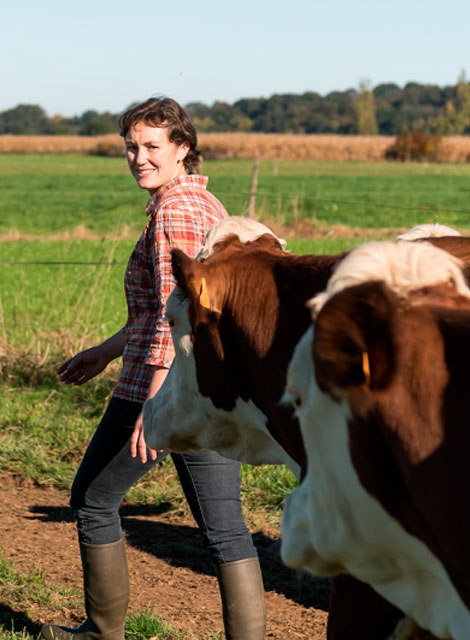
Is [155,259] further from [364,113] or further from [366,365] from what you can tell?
[364,113]

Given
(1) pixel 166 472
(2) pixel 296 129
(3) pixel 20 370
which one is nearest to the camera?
(1) pixel 166 472

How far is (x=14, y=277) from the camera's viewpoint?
1589 cm

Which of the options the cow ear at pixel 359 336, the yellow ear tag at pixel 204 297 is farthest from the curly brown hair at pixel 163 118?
the cow ear at pixel 359 336

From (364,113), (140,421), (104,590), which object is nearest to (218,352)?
(140,421)

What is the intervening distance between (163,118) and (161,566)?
2.40 meters

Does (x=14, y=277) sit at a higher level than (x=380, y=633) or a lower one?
lower

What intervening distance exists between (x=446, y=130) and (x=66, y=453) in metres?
85.3

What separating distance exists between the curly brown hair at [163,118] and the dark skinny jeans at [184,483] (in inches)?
41.2

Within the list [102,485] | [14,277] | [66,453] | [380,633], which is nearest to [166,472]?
[66,453]

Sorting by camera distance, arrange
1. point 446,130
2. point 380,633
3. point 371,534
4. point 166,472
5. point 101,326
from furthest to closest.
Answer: point 446,130 < point 101,326 < point 166,472 < point 380,633 < point 371,534

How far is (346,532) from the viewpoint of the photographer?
1.55 meters

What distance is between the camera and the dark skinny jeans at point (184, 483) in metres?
3.29

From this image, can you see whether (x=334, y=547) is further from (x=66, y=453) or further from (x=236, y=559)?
(x=66, y=453)

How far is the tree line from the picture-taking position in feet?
345
